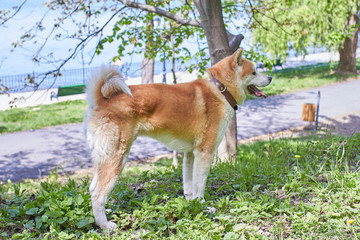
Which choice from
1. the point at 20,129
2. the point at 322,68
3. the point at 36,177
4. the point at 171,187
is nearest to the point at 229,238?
the point at 171,187

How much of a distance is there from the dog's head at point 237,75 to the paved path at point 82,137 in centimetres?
381

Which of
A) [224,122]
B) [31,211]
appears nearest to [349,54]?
[224,122]

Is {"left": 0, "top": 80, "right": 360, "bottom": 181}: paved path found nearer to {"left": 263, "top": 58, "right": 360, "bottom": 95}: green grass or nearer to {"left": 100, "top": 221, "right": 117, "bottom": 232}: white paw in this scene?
{"left": 263, "top": 58, "right": 360, "bottom": 95}: green grass

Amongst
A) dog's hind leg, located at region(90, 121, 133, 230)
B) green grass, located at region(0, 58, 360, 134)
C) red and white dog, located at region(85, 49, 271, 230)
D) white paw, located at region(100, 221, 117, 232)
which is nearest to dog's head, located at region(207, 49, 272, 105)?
red and white dog, located at region(85, 49, 271, 230)

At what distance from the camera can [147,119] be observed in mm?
3830

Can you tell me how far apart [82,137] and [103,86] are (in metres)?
7.75

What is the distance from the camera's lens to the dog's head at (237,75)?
438 cm

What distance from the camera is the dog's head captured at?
173 inches

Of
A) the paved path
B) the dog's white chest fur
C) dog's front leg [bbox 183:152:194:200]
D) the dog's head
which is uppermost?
the dog's head

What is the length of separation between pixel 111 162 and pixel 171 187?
149 centimetres

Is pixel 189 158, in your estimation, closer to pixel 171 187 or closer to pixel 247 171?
pixel 171 187

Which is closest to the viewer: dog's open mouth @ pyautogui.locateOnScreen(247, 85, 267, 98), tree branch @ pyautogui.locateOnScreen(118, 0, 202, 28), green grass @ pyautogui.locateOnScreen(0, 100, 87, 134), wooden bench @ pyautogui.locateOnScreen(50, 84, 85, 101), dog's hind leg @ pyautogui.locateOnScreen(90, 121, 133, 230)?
dog's hind leg @ pyautogui.locateOnScreen(90, 121, 133, 230)

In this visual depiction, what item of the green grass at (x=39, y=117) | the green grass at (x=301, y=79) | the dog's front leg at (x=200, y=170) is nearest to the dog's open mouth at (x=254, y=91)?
the dog's front leg at (x=200, y=170)

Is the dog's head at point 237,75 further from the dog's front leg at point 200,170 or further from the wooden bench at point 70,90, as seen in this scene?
the wooden bench at point 70,90
